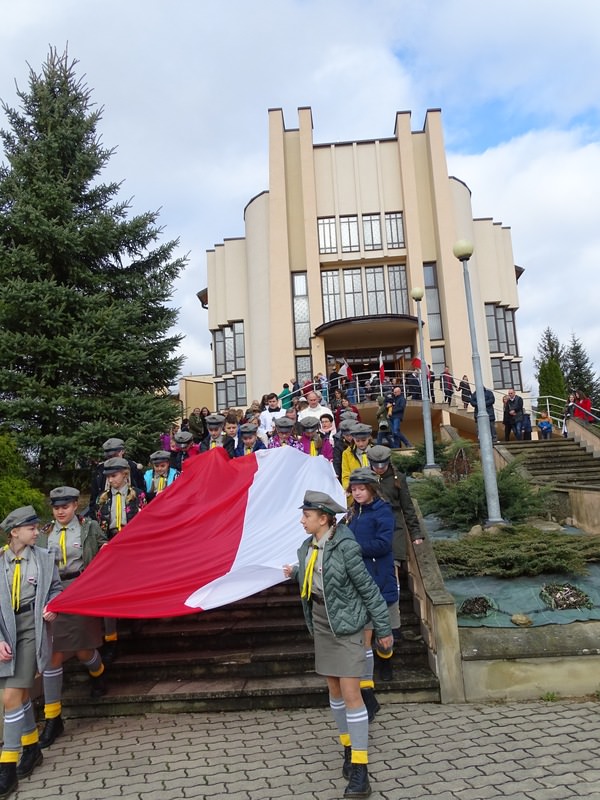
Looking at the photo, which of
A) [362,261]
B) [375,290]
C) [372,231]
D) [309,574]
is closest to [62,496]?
[309,574]

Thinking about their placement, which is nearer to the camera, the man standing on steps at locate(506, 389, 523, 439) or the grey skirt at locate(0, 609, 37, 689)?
the grey skirt at locate(0, 609, 37, 689)

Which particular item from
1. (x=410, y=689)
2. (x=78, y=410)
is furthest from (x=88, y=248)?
(x=410, y=689)

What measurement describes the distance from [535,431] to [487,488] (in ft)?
40.7

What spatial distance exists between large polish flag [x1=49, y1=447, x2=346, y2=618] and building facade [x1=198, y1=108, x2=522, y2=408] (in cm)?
1971

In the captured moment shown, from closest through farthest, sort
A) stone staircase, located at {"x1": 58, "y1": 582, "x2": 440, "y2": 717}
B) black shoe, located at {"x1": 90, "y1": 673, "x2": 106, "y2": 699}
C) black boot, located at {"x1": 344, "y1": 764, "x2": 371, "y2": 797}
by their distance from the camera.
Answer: black boot, located at {"x1": 344, "y1": 764, "x2": 371, "y2": 797}
stone staircase, located at {"x1": 58, "y1": 582, "x2": 440, "y2": 717}
black shoe, located at {"x1": 90, "y1": 673, "x2": 106, "y2": 699}

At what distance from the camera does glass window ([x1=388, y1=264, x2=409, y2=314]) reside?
28281mm

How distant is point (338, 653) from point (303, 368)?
24374 millimetres

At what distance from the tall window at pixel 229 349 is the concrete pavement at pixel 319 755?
26.2 meters

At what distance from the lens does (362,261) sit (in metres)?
28.5

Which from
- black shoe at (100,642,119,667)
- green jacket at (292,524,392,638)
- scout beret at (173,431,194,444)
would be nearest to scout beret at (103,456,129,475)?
black shoe at (100,642,119,667)

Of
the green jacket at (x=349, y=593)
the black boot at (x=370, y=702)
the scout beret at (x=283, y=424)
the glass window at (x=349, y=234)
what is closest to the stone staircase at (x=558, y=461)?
the scout beret at (x=283, y=424)

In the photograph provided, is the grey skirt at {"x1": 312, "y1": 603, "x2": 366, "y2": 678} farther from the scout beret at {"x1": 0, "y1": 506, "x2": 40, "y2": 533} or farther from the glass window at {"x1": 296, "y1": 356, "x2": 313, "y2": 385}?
the glass window at {"x1": 296, "y1": 356, "x2": 313, "y2": 385}

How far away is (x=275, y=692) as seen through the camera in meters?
5.53

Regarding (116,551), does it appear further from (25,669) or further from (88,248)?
(88,248)
